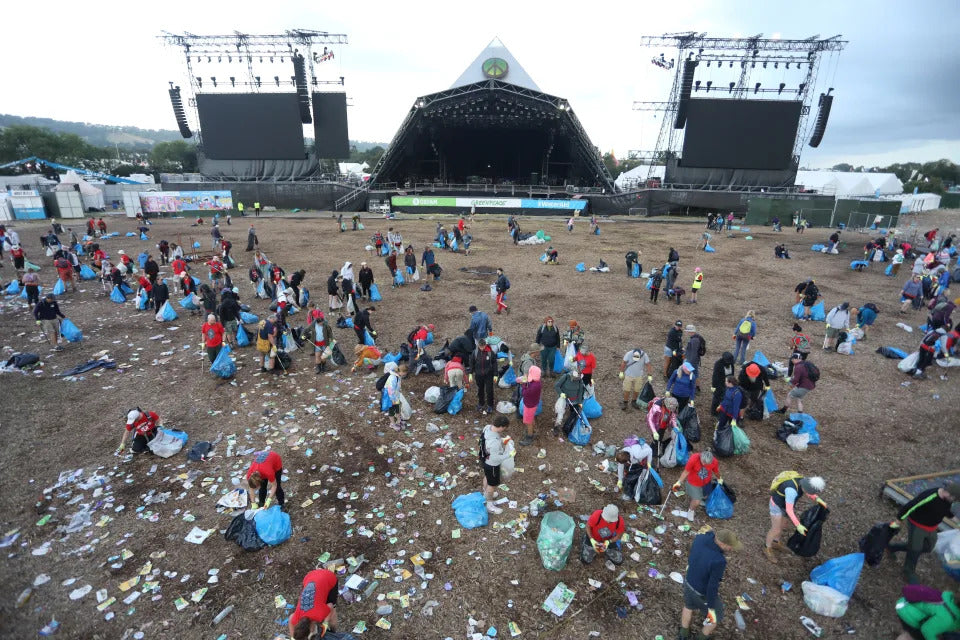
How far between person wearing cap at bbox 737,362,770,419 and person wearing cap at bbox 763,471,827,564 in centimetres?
256

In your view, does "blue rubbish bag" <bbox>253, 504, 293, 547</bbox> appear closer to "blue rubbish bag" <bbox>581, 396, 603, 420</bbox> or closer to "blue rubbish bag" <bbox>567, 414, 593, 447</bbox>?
"blue rubbish bag" <bbox>567, 414, 593, 447</bbox>

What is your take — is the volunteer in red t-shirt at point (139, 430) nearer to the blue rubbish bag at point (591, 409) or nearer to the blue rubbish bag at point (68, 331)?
the blue rubbish bag at point (68, 331)

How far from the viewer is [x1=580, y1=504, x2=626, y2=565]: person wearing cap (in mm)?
5344

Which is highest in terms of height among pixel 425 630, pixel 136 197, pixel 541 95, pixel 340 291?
pixel 541 95

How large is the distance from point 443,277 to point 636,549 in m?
14.0

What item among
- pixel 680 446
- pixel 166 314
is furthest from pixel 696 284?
pixel 166 314

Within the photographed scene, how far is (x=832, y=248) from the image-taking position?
2427 centimetres

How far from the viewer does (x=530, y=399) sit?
7.52 m

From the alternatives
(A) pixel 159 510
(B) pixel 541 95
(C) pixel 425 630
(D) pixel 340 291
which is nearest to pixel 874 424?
(C) pixel 425 630

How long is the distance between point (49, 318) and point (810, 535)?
16.1 m

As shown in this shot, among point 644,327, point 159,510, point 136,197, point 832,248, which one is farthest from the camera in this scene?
point 136,197

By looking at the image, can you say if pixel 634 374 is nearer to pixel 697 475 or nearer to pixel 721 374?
pixel 721 374

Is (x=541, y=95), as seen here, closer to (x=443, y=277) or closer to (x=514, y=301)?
(x=443, y=277)

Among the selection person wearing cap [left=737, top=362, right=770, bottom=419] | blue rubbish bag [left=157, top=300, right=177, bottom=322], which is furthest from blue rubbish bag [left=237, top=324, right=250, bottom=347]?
person wearing cap [left=737, top=362, right=770, bottom=419]
